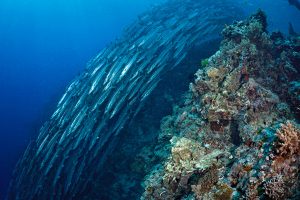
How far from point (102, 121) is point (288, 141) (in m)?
5.08

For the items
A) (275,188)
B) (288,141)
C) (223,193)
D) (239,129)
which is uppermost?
(239,129)

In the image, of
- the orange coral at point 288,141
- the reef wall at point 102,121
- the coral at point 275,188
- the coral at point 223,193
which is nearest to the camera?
the coral at point 275,188

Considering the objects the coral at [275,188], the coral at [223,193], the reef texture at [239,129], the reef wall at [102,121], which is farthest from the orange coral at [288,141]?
the reef wall at [102,121]

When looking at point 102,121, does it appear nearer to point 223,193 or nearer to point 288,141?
point 223,193

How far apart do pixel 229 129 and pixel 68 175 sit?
3950 millimetres

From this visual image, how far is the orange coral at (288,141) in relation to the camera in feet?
10.7

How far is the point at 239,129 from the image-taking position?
4676mm

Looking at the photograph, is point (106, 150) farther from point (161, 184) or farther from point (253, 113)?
point (253, 113)

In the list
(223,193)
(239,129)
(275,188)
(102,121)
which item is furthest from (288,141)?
(102,121)

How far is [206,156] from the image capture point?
4.32 meters

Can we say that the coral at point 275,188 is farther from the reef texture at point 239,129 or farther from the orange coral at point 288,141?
the orange coral at point 288,141

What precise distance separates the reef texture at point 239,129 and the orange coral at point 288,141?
1 cm

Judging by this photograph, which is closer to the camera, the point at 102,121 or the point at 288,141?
the point at 288,141

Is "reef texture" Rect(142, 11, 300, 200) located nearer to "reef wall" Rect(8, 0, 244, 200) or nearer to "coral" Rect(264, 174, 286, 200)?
"coral" Rect(264, 174, 286, 200)
